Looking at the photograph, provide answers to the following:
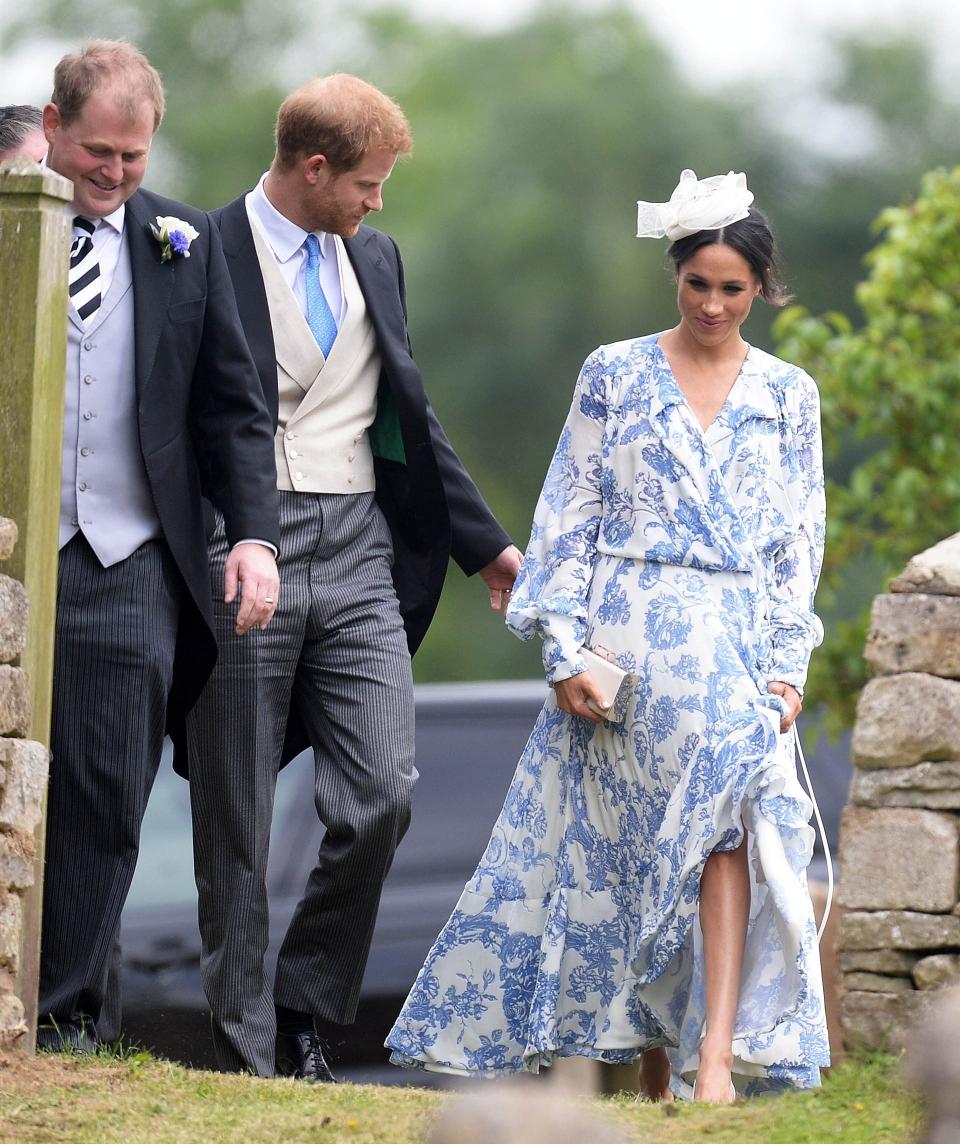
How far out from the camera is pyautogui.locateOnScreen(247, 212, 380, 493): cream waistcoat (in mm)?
4668

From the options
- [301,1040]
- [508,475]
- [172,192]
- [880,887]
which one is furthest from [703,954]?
[172,192]

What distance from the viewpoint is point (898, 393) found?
769cm

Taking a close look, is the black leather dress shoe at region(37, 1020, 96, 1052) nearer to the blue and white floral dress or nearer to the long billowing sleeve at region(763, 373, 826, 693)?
the blue and white floral dress

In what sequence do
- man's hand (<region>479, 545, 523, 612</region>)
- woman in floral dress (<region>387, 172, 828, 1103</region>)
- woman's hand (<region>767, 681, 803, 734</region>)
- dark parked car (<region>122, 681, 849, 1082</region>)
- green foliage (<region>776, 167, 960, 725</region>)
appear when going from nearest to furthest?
woman in floral dress (<region>387, 172, 828, 1103</region>) → woman's hand (<region>767, 681, 803, 734</region>) → man's hand (<region>479, 545, 523, 612</region>) → dark parked car (<region>122, 681, 849, 1082</region>) → green foliage (<region>776, 167, 960, 725</region>)

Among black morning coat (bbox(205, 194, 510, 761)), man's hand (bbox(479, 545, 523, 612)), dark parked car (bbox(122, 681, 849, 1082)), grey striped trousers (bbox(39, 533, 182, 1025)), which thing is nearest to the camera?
grey striped trousers (bbox(39, 533, 182, 1025))

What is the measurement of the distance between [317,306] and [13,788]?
133cm

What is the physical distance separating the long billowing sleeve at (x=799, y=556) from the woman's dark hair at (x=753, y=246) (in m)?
0.22

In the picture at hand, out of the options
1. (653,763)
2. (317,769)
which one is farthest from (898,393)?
→ (317,769)

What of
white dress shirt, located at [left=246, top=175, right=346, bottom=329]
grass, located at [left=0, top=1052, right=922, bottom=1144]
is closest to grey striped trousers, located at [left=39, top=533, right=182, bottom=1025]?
grass, located at [left=0, top=1052, right=922, bottom=1144]

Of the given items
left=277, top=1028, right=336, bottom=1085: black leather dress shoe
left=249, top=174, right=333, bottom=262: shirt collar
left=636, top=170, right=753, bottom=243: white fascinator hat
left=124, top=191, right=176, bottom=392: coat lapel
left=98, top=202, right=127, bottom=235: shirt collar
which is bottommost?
left=277, top=1028, right=336, bottom=1085: black leather dress shoe

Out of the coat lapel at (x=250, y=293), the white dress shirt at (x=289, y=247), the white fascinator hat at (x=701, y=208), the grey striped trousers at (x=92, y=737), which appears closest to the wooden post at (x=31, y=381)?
the grey striped trousers at (x=92, y=737)

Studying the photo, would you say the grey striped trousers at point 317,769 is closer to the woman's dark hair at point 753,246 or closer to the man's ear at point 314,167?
the man's ear at point 314,167

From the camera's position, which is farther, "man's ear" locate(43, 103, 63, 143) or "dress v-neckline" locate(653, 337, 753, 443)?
"dress v-neckline" locate(653, 337, 753, 443)

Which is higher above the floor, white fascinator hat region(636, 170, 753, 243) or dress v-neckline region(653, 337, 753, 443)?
white fascinator hat region(636, 170, 753, 243)
